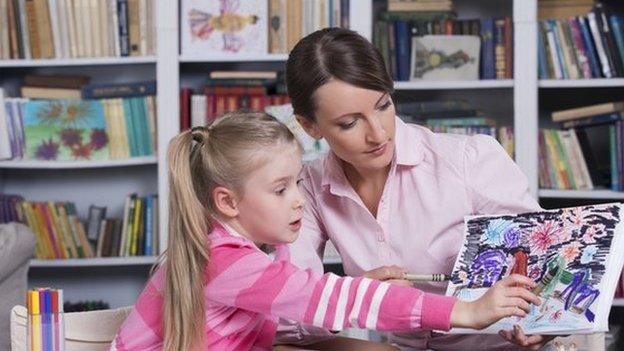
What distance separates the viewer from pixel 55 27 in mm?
4047

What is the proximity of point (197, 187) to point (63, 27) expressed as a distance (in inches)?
88.7

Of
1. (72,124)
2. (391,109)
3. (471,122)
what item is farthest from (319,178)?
(72,124)

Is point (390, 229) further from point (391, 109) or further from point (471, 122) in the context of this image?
point (471, 122)

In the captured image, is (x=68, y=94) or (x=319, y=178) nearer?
(x=319, y=178)

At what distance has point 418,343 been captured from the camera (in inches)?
84.7

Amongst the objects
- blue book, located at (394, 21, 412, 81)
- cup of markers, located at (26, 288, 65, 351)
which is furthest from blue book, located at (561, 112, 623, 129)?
cup of markers, located at (26, 288, 65, 351)

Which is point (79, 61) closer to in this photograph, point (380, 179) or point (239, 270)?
point (380, 179)

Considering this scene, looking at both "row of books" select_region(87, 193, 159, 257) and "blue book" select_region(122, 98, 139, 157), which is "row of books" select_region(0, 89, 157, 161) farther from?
"row of books" select_region(87, 193, 159, 257)

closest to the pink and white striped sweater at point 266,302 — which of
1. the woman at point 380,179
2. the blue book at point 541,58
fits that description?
the woman at point 380,179

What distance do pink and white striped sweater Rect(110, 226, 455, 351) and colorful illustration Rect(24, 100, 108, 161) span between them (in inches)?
86.5

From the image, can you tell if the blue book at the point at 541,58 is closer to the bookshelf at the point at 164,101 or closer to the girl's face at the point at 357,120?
the bookshelf at the point at 164,101

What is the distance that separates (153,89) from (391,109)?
2.12 m

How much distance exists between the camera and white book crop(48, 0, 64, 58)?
4.03 meters

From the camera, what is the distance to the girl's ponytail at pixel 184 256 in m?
1.83
